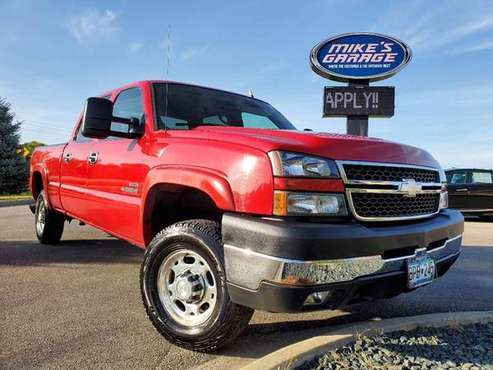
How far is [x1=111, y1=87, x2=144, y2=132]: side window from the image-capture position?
13.1 ft

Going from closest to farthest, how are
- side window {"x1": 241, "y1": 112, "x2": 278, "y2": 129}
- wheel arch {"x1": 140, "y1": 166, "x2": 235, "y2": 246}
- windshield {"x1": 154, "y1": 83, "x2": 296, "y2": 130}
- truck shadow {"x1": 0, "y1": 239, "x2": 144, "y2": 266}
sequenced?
wheel arch {"x1": 140, "y1": 166, "x2": 235, "y2": 246} → windshield {"x1": 154, "y1": 83, "x2": 296, "y2": 130} → side window {"x1": 241, "y1": 112, "x2": 278, "y2": 129} → truck shadow {"x1": 0, "y1": 239, "x2": 144, "y2": 266}

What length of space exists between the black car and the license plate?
10783 millimetres

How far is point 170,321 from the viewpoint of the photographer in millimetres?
2922

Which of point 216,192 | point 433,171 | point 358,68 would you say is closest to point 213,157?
point 216,192

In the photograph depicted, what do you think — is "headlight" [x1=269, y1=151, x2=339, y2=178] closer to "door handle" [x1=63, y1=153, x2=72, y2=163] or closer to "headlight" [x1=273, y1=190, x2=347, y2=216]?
"headlight" [x1=273, y1=190, x2=347, y2=216]

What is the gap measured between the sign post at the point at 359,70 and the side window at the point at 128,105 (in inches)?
444

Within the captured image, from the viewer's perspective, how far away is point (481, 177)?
41.7 feet

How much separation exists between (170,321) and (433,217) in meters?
2.01

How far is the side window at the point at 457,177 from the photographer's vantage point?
12.8 m

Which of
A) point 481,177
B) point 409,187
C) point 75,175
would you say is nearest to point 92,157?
point 75,175

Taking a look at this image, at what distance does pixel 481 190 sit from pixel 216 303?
11.9 metres

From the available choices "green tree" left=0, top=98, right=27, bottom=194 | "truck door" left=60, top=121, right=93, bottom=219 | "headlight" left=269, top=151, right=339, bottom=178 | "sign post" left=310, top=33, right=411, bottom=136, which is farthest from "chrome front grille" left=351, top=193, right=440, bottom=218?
"green tree" left=0, top=98, right=27, bottom=194

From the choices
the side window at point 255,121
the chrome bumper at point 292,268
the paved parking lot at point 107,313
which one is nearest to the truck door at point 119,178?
the paved parking lot at point 107,313

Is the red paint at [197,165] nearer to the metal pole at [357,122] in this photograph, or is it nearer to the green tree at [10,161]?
the metal pole at [357,122]
